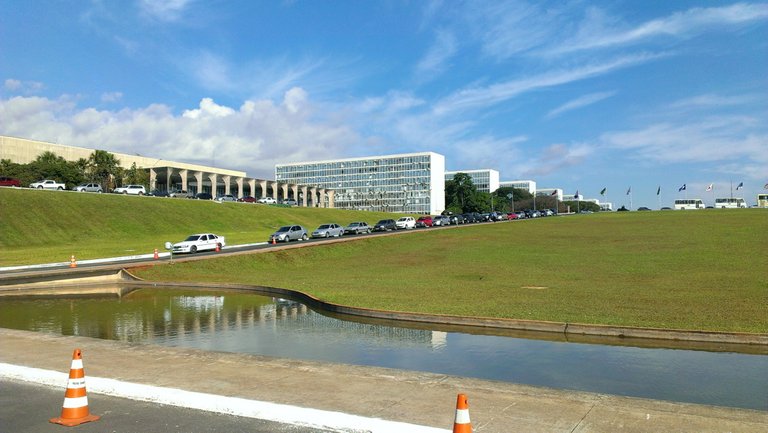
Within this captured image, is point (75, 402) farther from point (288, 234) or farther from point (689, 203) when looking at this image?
point (689, 203)

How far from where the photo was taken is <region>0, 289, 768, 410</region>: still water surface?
10594 millimetres

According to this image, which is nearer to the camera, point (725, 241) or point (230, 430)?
point (230, 430)

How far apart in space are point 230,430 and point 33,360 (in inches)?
234

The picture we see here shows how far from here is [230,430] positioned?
6902 mm

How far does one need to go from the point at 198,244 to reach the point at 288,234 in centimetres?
1067

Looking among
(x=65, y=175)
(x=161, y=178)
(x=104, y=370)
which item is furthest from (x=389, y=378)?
(x=161, y=178)

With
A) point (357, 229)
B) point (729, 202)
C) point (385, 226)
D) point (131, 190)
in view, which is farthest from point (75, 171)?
point (729, 202)

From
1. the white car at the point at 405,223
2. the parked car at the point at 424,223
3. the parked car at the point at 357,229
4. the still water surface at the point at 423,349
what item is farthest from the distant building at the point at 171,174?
the still water surface at the point at 423,349

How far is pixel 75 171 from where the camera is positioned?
107250mm

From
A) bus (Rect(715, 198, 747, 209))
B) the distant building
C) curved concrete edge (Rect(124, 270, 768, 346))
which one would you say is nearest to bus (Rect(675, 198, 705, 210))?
bus (Rect(715, 198, 747, 209))

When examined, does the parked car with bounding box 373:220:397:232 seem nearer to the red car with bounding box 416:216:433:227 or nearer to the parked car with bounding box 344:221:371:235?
the parked car with bounding box 344:221:371:235

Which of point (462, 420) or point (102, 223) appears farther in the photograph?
point (102, 223)

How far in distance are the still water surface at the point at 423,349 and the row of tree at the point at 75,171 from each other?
94498mm

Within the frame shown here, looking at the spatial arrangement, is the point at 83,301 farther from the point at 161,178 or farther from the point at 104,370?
the point at 161,178
